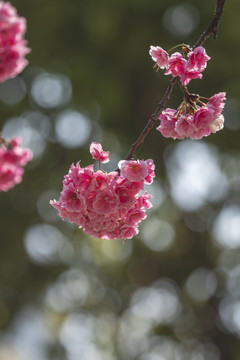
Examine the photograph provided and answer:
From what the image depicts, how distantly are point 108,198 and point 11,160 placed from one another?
1.83ft

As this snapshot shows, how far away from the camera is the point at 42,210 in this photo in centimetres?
751

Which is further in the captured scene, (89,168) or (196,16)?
(196,16)

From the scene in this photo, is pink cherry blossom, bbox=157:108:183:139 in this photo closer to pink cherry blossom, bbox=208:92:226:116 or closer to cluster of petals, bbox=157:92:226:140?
cluster of petals, bbox=157:92:226:140

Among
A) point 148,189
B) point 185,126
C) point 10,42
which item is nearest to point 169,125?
point 185,126

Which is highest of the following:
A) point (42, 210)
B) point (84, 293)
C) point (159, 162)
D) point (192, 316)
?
point (159, 162)

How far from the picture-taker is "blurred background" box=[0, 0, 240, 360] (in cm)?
685

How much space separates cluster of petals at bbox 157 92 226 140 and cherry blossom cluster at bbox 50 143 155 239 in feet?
0.43

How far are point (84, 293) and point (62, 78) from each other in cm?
365

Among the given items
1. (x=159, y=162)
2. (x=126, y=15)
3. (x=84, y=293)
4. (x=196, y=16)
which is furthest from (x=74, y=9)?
(x=84, y=293)

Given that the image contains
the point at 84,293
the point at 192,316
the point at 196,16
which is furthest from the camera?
the point at 84,293

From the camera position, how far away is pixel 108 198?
1.35 metres

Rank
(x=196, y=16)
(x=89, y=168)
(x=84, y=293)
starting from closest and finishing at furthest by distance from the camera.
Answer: (x=89, y=168) < (x=196, y=16) < (x=84, y=293)

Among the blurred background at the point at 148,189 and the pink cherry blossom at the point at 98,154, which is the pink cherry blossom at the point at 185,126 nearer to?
the pink cherry blossom at the point at 98,154

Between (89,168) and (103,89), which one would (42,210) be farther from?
(89,168)
